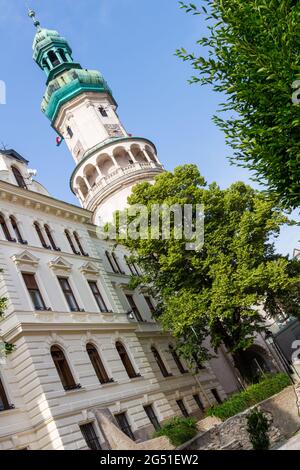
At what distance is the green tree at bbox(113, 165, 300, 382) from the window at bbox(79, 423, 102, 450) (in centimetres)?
665

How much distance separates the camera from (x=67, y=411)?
1709 cm

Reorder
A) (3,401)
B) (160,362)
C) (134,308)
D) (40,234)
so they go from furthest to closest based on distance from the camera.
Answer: (134,308) < (160,362) < (40,234) < (3,401)

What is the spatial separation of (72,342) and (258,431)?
8644mm

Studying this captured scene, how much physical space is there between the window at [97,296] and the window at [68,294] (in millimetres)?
1925

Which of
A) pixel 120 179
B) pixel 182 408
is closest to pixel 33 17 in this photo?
pixel 120 179

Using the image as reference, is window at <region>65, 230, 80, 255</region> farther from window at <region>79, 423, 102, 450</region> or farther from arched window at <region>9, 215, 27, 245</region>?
window at <region>79, 423, 102, 450</region>

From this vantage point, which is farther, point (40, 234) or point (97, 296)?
point (97, 296)

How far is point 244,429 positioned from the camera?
1666cm

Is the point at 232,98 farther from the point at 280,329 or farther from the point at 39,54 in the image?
the point at 39,54

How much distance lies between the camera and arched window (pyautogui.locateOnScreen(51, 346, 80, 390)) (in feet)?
60.0

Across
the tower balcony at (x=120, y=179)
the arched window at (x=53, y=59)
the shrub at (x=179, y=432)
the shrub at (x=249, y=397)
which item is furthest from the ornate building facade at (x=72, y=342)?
the arched window at (x=53, y=59)

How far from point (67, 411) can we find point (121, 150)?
27167 millimetres

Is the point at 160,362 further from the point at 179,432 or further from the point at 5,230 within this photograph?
the point at 5,230
